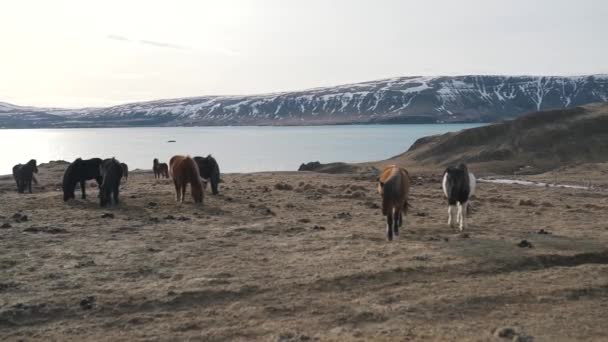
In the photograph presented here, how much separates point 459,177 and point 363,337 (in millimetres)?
8805

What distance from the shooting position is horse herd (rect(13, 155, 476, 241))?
14.5 meters

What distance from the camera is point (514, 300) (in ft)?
31.0

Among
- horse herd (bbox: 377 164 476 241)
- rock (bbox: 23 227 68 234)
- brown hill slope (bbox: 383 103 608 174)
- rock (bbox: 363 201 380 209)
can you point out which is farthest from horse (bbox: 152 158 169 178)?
horse herd (bbox: 377 164 476 241)

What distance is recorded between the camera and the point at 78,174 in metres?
21.3

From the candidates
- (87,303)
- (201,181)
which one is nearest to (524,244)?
(87,303)

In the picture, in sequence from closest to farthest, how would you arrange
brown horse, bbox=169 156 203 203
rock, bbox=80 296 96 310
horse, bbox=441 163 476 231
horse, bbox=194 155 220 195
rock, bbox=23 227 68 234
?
rock, bbox=80 296 96 310 < rock, bbox=23 227 68 234 < horse, bbox=441 163 476 231 < brown horse, bbox=169 156 203 203 < horse, bbox=194 155 220 195

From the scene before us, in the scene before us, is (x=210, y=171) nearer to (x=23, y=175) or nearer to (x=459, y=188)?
(x=23, y=175)

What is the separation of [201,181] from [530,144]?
148 feet

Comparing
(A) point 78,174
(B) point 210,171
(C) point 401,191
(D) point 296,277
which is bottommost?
(D) point 296,277

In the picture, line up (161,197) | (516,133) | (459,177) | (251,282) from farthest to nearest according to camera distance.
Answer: (516,133) < (161,197) < (459,177) < (251,282)

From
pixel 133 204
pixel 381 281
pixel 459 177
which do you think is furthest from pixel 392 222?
pixel 133 204

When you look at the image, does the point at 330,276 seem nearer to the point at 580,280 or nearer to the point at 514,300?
the point at 514,300

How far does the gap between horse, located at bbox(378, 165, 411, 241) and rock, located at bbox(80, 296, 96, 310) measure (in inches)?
298

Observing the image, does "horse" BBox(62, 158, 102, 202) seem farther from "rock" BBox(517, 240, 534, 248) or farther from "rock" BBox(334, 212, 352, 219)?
"rock" BBox(517, 240, 534, 248)
